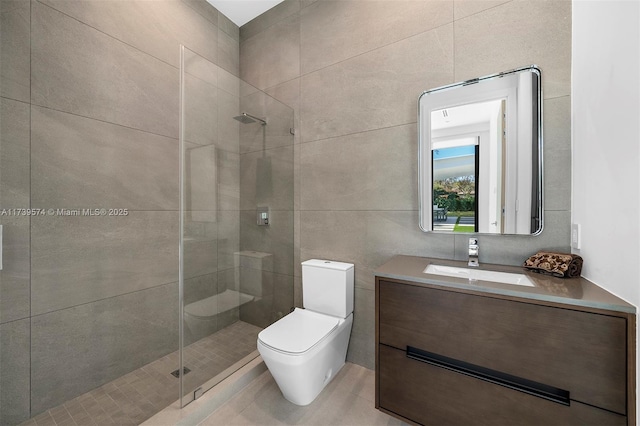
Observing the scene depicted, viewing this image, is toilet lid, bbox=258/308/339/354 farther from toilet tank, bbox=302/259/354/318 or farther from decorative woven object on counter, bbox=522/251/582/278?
decorative woven object on counter, bbox=522/251/582/278

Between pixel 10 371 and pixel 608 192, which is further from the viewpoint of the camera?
pixel 10 371

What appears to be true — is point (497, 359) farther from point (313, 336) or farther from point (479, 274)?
point (313, 336)

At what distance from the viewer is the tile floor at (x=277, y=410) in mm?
1434

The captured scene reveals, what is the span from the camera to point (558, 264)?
4.02 ft

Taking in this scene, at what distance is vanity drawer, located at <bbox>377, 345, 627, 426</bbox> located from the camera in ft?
3.14

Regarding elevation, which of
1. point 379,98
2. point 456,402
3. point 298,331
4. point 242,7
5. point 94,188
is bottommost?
point 456,402

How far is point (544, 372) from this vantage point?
988 mm

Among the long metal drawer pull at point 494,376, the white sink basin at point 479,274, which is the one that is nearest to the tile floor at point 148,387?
the long metal drawer pull at point 494,376

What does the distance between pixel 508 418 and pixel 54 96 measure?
2.74 m

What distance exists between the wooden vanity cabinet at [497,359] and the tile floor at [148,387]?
98 cm

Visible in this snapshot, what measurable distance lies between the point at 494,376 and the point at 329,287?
1.03 meters

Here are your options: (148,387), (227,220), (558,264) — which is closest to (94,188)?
(227,220)

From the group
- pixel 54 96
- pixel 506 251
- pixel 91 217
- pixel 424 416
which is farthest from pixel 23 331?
pixel 506 251

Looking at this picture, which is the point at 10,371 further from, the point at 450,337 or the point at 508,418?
the point at 508,418
